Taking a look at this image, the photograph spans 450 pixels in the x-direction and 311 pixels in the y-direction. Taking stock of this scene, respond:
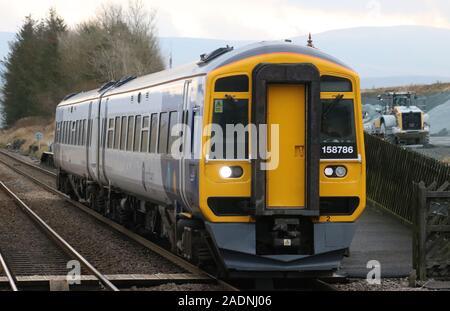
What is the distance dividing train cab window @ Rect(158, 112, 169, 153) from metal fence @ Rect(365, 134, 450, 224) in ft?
17.0

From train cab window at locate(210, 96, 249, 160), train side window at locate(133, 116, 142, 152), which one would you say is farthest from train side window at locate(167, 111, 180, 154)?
train side window at locate(133, 116, 142, 152)

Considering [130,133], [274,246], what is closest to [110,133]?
[130,133]

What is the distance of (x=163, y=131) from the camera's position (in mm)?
12727

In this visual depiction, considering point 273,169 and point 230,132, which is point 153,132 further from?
point 273,169

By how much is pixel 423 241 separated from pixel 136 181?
17.8 ft

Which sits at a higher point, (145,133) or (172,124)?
(172,124)

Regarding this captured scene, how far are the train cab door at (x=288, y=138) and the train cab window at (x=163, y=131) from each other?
8.29 ft

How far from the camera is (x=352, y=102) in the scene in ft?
34.9

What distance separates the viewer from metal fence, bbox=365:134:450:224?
1630cm

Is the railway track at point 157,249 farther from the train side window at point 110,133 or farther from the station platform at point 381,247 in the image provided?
the station platform at point 381,247

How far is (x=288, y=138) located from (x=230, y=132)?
684 millimetres

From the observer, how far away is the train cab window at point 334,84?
34.5 feet

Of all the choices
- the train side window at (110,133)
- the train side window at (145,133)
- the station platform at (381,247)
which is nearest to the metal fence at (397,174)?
the station platform at (381,247)

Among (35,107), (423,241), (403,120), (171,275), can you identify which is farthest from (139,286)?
(35,107)
